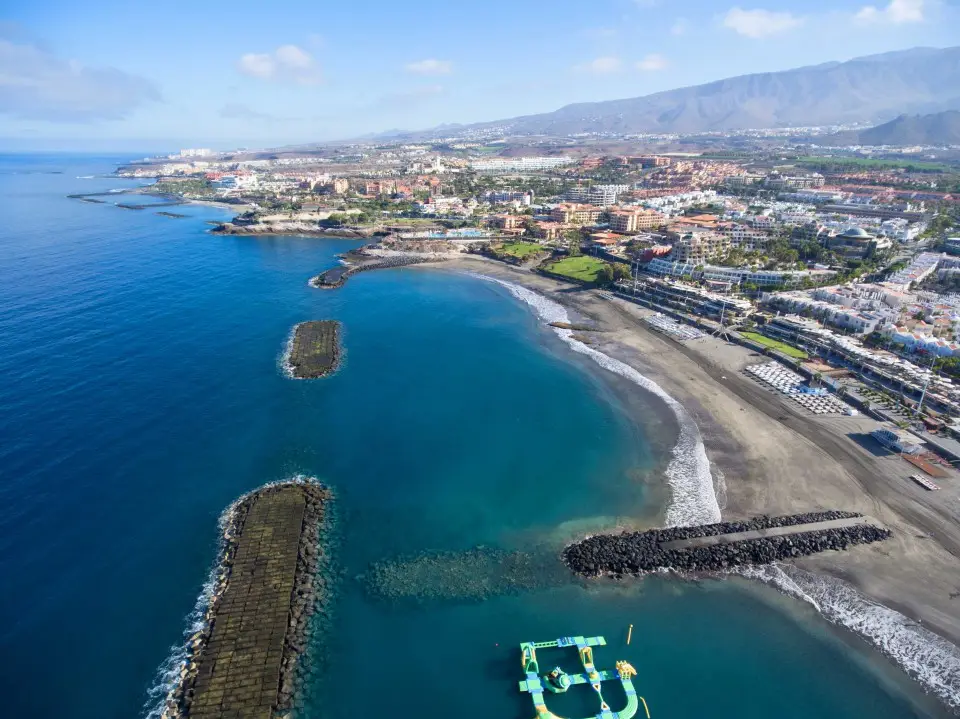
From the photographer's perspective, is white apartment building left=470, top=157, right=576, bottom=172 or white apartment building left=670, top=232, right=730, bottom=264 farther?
white apartment building left=470, top=157, right=576, bottom=172

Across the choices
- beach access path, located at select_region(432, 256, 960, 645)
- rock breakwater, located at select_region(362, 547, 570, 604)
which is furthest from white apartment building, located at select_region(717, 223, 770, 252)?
rock breakwater, located at select_region(362, 547, 570, 604)

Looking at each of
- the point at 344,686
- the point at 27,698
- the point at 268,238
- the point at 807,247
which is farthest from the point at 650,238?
the point at 27,698

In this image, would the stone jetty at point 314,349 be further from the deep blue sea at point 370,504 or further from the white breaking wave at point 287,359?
the deep blue sea at point 370,504

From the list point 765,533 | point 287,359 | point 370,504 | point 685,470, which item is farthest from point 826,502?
point 287,359

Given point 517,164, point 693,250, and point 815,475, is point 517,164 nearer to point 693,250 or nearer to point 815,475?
point 693,250

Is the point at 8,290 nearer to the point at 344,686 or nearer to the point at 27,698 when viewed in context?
the point at 27,698

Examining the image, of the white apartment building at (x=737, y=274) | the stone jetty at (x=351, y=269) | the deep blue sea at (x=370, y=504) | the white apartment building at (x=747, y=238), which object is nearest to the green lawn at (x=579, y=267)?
the white apartment building at (x=737, y=274)

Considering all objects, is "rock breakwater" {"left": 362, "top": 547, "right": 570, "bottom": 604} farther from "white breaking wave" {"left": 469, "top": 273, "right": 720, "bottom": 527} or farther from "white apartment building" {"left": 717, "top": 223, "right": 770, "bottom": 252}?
"white apartment building" {"left": 717, "top": 223, "right": 770, "bottom": 252}

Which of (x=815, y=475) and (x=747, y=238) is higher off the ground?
(x=747, y=238)
